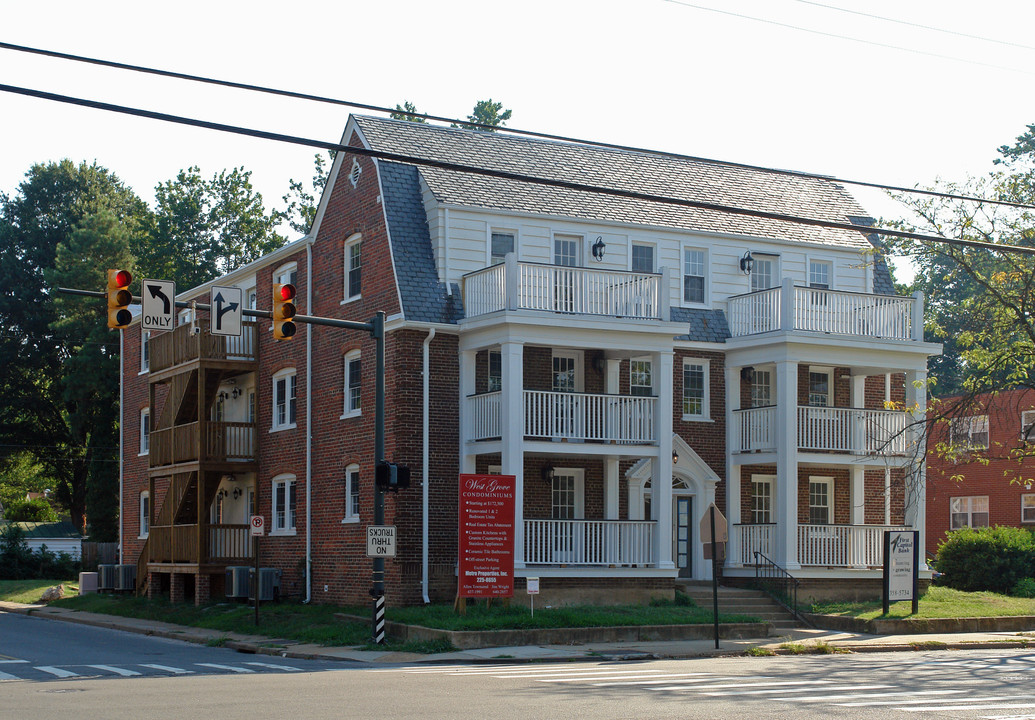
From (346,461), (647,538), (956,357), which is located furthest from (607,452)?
(956,357)

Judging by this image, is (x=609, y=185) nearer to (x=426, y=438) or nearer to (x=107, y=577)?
(x=426, y=438)

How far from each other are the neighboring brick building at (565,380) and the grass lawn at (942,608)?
150 centimetres

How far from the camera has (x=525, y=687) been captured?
631 inches

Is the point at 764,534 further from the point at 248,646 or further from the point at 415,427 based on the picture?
the point at 248,646

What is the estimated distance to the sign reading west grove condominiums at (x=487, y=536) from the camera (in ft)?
82.4

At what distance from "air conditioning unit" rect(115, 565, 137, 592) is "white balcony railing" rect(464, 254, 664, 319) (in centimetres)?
1686

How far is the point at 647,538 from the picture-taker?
93.5ft

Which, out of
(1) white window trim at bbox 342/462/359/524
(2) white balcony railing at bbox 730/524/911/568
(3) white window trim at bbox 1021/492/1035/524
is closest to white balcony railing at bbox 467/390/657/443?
(1) white window trim at bbox 342/462/359/524

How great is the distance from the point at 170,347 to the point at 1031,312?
23.1 m

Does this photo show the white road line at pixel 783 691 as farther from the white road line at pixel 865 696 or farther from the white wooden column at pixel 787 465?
the white wooden column at pixel 787 465

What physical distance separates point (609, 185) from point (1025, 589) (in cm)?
1522

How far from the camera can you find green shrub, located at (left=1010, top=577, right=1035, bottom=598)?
33.4 meters

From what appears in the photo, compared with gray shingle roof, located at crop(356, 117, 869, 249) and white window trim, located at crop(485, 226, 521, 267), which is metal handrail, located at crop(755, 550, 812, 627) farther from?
white window trim, located at crop(485, 226, 521, 267)

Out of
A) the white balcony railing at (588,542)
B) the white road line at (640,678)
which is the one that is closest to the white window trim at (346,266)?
the white balcony railing at (588,542)
